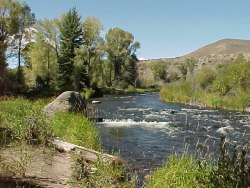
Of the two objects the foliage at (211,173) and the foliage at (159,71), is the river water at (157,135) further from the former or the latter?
the foliage at (159,71)

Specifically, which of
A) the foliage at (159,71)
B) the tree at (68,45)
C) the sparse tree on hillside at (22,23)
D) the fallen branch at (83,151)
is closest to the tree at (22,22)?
the sparse tree on hillside at (22,23)

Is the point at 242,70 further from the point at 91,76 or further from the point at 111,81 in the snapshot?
the point at 111,81

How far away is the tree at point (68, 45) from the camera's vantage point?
57312 mm

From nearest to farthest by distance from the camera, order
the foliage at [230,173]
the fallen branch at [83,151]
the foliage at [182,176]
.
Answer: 1. the foliage at [230,173]
2. the foliage at [182,176]
3. the fallen branch at [83,151]

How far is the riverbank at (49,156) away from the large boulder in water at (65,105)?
2.34 meters

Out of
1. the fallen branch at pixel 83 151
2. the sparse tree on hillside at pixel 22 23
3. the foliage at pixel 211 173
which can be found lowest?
the fallen branch at pixel 83 151

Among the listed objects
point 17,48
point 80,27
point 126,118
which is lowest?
point 126,118

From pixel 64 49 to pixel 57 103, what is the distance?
4128cm

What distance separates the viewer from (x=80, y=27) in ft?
210

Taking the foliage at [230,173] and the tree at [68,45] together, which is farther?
the tree at [68,45]

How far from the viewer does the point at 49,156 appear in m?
10.8

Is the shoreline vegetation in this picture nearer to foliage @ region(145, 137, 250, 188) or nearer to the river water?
the river water

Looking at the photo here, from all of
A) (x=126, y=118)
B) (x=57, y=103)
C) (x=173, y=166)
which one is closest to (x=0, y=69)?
(x=173, y=166)

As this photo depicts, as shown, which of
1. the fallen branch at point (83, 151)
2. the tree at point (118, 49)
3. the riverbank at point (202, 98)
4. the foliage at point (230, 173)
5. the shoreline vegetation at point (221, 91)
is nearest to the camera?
the foliage at point (230, 173)
